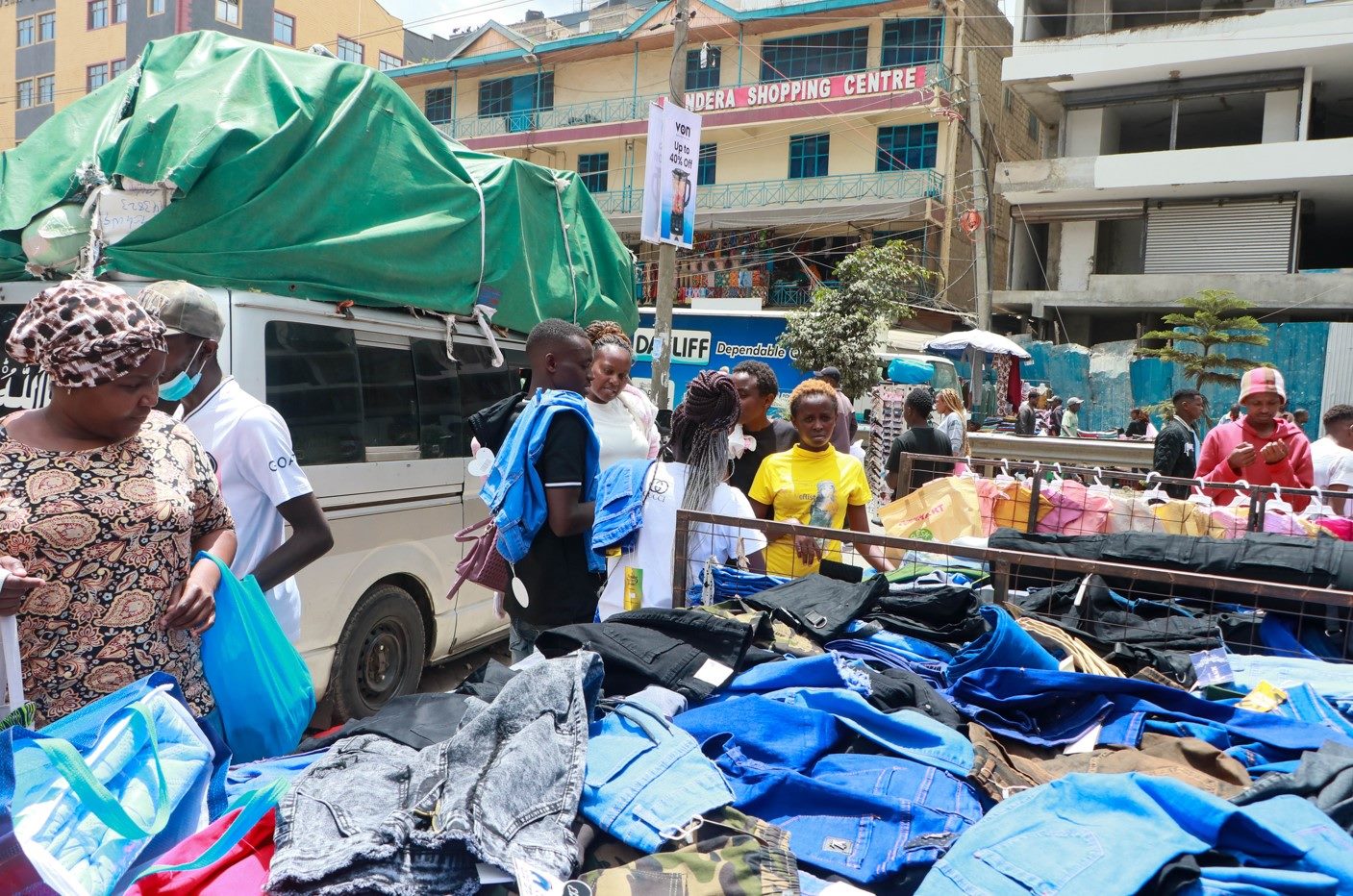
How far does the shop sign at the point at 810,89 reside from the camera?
26.2m

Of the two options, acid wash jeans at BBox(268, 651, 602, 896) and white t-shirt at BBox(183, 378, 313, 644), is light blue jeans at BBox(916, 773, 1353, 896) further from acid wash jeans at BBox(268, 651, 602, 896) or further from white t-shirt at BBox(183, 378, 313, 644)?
white t-shirt at BBox(183, 378, 313, 644)

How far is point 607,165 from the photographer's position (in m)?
31.6

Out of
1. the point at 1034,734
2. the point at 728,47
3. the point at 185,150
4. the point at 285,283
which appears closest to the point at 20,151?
the point at 185,150

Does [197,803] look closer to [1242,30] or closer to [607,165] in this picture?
[1242,30]

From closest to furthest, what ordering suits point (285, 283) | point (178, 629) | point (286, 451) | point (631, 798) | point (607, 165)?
point (631, 798)
point (178, 629)
point (286, 451)
point (285, 283)
point (607, 165)

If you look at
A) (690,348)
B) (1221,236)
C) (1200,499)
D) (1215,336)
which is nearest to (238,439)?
(1200,499)

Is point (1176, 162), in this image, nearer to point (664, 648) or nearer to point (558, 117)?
point (558, 117)

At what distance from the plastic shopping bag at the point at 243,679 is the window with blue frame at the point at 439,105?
35237mm

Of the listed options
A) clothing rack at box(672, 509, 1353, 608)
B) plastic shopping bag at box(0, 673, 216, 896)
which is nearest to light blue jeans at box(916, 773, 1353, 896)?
clothing rack at box(672, 509, 1353, 608)

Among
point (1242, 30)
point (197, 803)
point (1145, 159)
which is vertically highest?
point (1242, 30)

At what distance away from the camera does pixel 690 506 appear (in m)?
3.51

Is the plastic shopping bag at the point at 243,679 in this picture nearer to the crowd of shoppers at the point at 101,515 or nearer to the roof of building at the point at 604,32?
the crowd of shoppers at the point at 101,515

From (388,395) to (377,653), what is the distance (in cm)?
132

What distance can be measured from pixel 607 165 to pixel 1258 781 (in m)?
31.5
